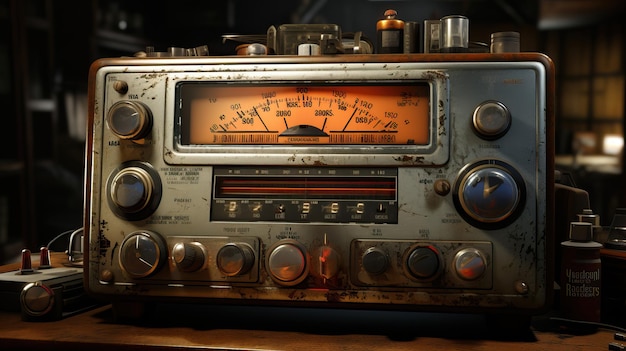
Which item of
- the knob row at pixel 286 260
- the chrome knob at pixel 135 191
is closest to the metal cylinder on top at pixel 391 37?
the knob row at pixel 286 260

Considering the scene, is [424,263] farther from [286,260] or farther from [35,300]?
[35,300]

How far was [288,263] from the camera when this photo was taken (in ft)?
3.38

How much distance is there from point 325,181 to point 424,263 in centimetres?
21

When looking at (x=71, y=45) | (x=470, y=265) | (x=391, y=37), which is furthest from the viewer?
(x=71, y=45)

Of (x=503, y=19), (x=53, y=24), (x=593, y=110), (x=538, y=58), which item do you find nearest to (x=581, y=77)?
(x=593, y=110)

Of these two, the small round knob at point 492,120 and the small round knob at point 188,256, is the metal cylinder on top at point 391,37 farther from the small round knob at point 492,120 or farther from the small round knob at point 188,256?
the small round knob at point 188,256

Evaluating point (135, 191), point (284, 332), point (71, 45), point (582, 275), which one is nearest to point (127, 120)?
point (135, 191)

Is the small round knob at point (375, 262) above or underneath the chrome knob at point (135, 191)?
underneath

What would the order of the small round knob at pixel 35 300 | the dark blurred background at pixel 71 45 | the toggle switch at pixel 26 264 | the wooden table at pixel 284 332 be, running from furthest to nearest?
the dark blurred background at pixel 71 45, the toggle switch at pixel 26 264, the small round knob at pixel 35 300, the wooden table at pixel 284 332

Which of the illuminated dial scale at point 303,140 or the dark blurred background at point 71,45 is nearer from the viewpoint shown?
the illuminated dial scale at point 303,140

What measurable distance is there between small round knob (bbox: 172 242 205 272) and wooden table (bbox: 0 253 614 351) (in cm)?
10

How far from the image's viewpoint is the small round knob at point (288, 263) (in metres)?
1.03

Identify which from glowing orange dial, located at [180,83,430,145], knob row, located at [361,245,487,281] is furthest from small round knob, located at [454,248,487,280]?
glowing orange dial, located at [180,83,430,145]

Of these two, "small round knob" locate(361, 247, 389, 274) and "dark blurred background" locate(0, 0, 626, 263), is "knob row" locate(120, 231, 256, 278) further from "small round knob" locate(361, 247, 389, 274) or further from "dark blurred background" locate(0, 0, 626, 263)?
"dark blurred background" locate(0, 0, 626, 263)
